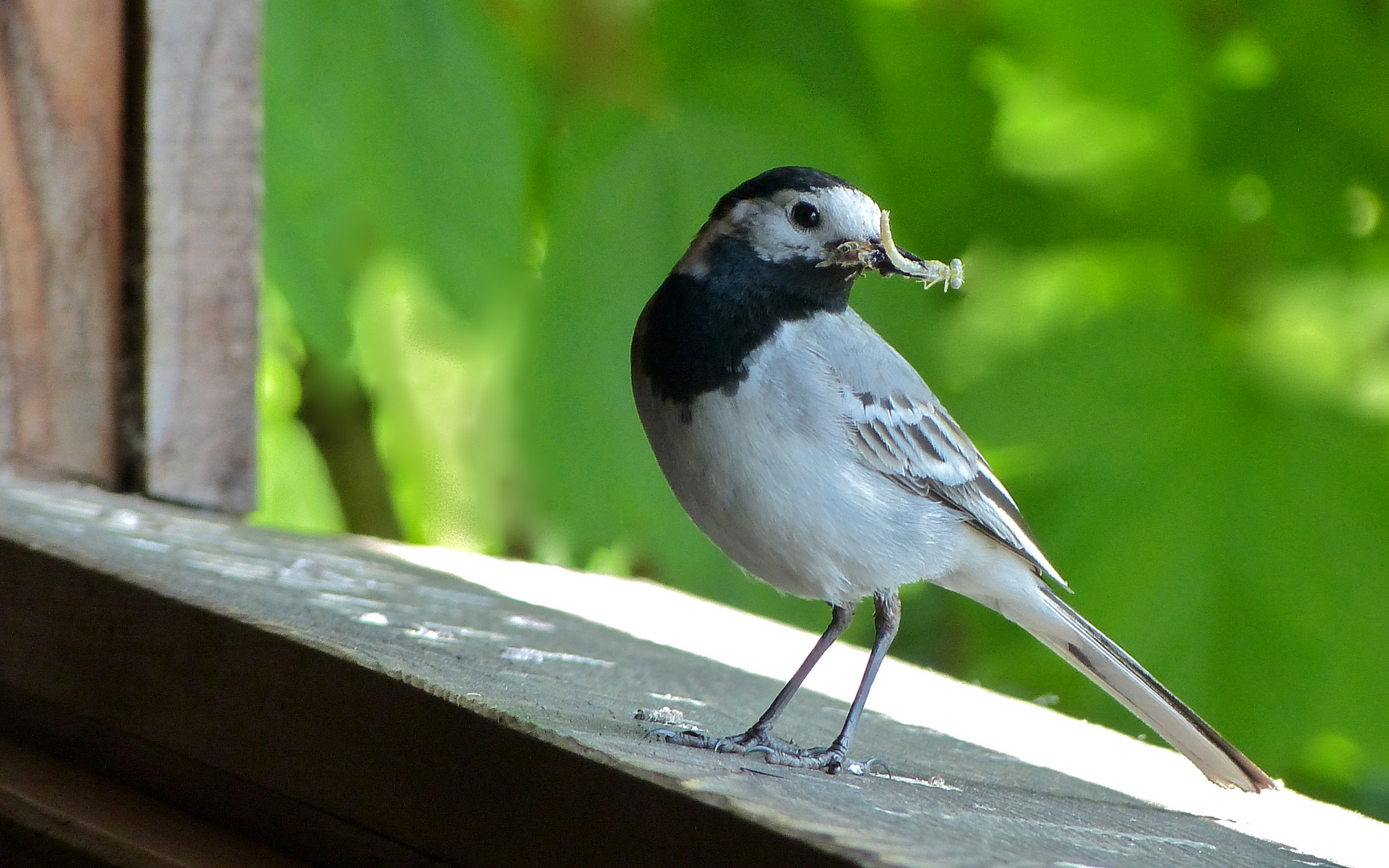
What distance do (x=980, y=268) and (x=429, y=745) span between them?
205 cm

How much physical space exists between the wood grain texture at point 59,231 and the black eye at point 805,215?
53.7 inches

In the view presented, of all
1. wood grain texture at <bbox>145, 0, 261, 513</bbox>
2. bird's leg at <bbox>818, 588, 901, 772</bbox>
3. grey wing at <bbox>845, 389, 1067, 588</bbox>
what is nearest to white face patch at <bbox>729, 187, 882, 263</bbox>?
grey wing at <bbox>845, 389, 1067, 588</bbox>

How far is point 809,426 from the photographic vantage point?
73.1 inches

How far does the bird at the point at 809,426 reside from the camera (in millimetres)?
1799

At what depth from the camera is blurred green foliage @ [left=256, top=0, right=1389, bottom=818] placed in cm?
253

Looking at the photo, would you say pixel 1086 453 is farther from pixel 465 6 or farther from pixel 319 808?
pixel 319 808

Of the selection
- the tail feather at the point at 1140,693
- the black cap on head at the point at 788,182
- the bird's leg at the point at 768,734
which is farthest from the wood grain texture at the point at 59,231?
the tail feather at the point at 1140,693

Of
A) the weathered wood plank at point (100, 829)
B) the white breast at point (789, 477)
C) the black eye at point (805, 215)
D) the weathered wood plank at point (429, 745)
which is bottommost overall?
the weathered wood plank at point (100, 829)

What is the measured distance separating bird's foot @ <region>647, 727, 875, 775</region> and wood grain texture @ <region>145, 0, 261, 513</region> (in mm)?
1440

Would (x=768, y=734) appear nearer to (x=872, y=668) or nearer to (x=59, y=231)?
(x=872, y=668)

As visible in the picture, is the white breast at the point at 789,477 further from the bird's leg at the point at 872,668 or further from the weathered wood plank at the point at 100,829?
the weathered wood plank at the point at 100,829

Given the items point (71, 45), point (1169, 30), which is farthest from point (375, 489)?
point (1169, 30)

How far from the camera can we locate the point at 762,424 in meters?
1.81

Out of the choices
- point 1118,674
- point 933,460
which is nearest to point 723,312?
point 933,460
